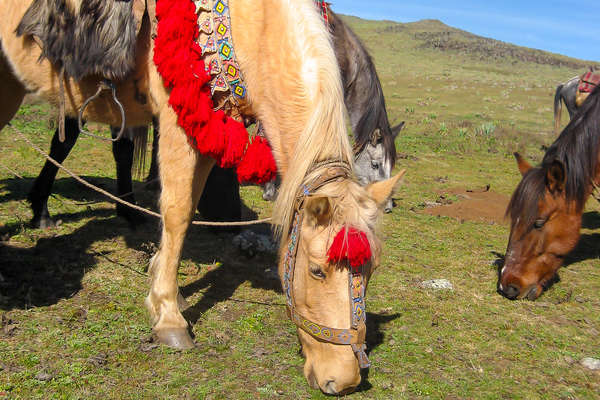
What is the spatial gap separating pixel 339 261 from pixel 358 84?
3938 mm

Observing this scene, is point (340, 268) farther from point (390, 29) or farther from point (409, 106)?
point (390, 29)

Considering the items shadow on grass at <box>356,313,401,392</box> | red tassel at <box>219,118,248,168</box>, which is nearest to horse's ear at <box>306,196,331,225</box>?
red tassel at <box>219,118,248,168</box>

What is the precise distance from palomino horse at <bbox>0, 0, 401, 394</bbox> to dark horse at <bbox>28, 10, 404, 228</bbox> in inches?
49.4

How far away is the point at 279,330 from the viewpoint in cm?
352

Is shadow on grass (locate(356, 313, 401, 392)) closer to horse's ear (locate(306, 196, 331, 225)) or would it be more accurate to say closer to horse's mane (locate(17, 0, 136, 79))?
horse's ear (locate(306, 196, 331, 225))

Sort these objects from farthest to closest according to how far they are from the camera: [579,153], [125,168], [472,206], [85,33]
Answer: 1. [472,206]
2. [125,168]
3. [579,153]
4. [85,33]

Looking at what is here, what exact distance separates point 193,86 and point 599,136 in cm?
376

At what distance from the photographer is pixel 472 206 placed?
721 centimetres

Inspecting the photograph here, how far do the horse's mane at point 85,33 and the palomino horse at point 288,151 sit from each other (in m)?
0.01

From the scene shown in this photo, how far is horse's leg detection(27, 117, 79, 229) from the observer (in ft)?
15.6

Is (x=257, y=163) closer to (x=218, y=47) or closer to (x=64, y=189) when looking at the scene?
(x=218, y=47)

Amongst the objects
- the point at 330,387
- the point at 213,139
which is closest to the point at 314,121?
the point at 213,139

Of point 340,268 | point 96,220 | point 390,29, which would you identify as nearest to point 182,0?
point 340,268

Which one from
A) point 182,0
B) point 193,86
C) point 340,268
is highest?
point 182,0
